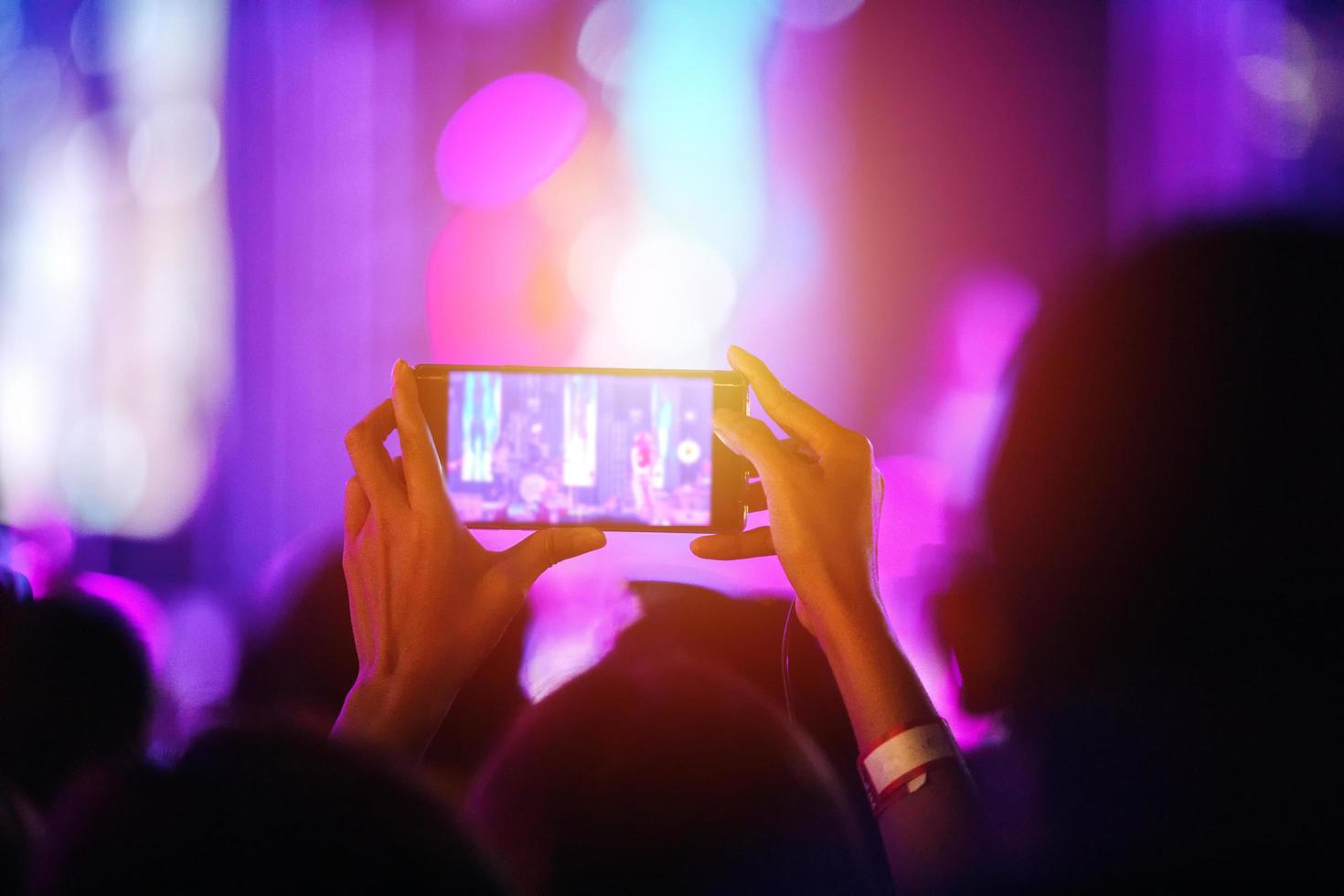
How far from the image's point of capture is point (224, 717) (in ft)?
1.24

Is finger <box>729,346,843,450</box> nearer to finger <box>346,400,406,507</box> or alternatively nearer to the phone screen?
the phone screen

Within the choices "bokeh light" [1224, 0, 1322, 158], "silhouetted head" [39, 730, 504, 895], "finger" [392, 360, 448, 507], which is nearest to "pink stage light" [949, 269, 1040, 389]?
"bokeh light" [1224, 0, 1322, 158]

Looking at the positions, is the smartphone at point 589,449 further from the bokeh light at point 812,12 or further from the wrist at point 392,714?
the bokeh light at point 812,12

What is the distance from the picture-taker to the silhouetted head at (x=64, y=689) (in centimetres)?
90

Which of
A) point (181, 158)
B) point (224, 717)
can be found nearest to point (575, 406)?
point (224, 717)

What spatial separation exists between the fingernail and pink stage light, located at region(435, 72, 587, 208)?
796 mm

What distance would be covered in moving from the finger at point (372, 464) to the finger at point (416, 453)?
0.06 ft

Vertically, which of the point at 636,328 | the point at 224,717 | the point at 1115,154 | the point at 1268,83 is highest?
the point at 1268,83

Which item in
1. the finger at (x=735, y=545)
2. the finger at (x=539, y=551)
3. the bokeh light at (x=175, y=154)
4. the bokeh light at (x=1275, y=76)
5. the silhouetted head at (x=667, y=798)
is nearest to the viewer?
the silhouetted head at (x=667, y=798)

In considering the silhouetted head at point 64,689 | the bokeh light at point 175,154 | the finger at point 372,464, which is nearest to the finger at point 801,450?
the finger at point 372,464

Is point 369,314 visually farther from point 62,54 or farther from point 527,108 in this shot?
point 62,54

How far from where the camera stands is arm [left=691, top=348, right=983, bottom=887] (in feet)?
2.17

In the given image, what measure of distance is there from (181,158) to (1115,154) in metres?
1.81

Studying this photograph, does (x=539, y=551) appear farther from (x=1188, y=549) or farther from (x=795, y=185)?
(x=795, y=185)
